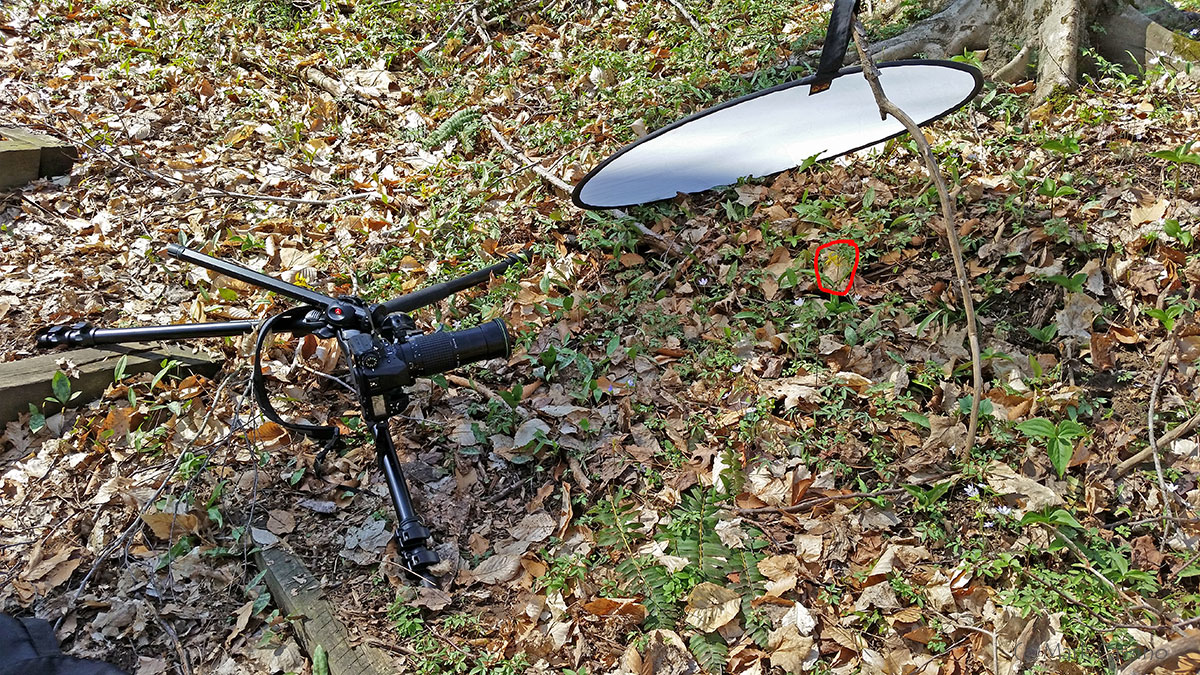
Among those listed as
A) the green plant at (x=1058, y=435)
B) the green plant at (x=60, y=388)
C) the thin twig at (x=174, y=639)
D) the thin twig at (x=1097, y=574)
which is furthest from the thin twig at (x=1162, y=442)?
the green plant at (x=60, y=388)

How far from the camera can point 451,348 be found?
257 centimetres

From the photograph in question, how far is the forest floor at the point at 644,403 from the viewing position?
225 centimetres

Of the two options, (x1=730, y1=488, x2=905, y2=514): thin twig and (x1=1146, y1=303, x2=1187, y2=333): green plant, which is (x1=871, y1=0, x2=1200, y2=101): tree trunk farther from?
(x1=730, y1=488, x2=905, y2=514): thin twig

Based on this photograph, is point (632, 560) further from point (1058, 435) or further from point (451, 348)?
point (1058, 435)

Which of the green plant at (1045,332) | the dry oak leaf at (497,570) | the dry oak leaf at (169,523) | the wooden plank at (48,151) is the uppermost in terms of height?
the wooden plank at (48,151)

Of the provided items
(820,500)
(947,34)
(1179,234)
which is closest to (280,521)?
(820,500)

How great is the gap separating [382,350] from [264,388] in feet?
1.58

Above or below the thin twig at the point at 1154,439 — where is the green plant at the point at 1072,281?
above

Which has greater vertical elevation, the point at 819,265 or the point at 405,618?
the point at 819,265

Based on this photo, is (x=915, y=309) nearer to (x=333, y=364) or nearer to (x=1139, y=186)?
(x=1139, y=186)

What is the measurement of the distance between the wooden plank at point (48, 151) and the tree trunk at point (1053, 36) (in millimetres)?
4779

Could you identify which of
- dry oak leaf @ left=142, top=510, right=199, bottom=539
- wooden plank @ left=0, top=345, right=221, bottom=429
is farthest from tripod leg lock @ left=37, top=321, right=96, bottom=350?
dry oak leaf @ left=142, top=510, right=199, bottom=539

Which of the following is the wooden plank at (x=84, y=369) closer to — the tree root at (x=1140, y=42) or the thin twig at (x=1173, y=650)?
the thin twig at (x=1173, y=650)

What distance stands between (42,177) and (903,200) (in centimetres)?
471
